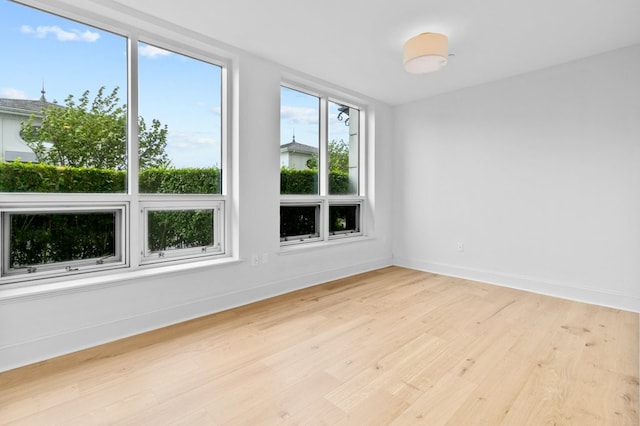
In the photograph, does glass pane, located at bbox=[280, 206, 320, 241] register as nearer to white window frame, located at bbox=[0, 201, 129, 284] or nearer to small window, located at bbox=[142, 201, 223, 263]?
small window, located at bbox=[142, 201, 223, 263]

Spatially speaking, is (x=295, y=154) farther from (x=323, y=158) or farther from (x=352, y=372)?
(x=352, y=372)

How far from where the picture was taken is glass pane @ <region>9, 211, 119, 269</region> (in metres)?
2.19

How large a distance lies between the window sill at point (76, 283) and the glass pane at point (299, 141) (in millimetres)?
1539

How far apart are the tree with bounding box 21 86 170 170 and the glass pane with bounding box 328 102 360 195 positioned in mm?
2268

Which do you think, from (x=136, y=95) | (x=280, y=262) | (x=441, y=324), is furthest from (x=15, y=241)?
(x=441, y=324)

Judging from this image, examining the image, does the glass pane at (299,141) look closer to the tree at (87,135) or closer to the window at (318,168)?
the window at (318,168)

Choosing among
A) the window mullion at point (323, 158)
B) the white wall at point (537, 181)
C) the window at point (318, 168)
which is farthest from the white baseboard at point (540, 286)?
the window mullion at point (323, 158)

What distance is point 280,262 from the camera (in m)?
3.51

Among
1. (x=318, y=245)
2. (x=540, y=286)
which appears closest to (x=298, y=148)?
(x=318, y=245)

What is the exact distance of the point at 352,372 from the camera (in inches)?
78.7

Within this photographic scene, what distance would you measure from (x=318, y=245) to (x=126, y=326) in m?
2.10

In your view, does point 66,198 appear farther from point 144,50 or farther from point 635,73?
point 635,73

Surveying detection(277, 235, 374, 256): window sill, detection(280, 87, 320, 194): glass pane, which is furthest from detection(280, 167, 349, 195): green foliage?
detection(277, 235, 374, 256): window sill

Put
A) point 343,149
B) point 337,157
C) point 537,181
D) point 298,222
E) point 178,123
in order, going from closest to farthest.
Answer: point 178,123
point 537,181
point 298,222
point 337,157
point 343,149
